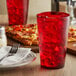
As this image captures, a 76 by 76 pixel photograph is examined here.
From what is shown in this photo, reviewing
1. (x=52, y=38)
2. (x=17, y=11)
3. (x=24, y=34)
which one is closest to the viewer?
(x=52, y=38)

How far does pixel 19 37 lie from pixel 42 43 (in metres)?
0.54

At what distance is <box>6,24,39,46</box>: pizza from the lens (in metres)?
1.32

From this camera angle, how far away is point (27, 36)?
144 centimetres

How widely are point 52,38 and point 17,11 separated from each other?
1044mm

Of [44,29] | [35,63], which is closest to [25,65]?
[35,63]

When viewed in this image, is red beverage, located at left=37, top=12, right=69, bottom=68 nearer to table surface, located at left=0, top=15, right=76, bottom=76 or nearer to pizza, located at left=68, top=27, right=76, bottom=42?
table surface, located at left=0, top=15, right=76, bottom=76

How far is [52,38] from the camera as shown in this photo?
0.87 m

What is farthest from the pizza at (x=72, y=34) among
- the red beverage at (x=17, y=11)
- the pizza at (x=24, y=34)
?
the red beverage at (x=17, y=11)

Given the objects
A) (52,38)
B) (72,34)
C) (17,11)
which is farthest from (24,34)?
(52,38)

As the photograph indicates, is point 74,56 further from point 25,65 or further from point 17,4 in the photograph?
point 17,4

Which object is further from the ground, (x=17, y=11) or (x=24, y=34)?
(x=17, y=11)

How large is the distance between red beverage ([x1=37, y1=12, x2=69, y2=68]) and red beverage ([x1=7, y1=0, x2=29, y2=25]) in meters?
0.98

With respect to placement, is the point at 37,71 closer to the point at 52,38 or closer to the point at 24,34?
the point at 52,38

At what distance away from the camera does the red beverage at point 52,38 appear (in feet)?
2.82
